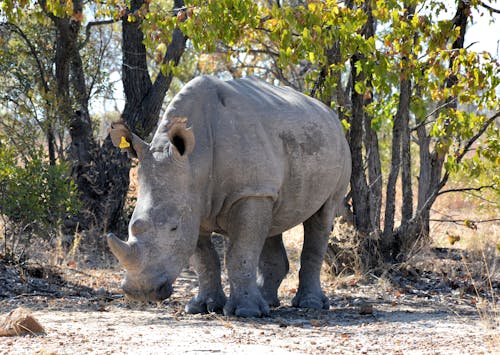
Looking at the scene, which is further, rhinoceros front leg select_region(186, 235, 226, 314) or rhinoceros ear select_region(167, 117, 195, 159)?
rhinoceros front leg select_region(186, 235, 226, 314)

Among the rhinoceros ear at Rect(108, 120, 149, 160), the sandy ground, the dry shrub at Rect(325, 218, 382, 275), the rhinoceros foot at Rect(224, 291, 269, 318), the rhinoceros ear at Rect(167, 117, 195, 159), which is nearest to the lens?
the sandy ground

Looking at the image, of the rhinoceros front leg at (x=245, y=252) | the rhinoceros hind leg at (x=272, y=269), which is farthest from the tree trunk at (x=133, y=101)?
the rhinoceros front leg at (x=245, y=252)

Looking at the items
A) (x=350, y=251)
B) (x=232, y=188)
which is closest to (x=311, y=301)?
(x=232, y=188)

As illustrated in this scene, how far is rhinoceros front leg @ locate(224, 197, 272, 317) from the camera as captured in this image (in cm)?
684

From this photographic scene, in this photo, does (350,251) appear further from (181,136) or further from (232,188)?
(181,136)

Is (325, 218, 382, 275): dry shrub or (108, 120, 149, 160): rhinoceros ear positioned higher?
(108, 120, 149, 160): rhinoceros ear

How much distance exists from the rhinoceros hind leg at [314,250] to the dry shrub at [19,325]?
2754 millimetres

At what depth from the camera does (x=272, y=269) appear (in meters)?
8.09

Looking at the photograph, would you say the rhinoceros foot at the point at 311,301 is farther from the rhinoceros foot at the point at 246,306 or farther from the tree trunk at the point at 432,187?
the tree trunk at the point at 432,187

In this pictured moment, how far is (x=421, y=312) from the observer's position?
7531mm

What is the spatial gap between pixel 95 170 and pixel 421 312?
19.7 ft

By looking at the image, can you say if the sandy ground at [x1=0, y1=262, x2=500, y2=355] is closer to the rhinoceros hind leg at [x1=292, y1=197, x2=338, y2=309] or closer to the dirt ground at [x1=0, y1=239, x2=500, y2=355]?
the dirt ground at [x1=0, y1=239, x2=500, y2=355]

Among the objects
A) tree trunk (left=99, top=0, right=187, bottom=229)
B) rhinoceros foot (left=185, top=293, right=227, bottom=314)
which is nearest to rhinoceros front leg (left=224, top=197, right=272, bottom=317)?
rhinoceros foot (left=185, top=293, right=227, bottom=314)

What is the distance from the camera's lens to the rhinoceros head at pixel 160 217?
607 centimetres
